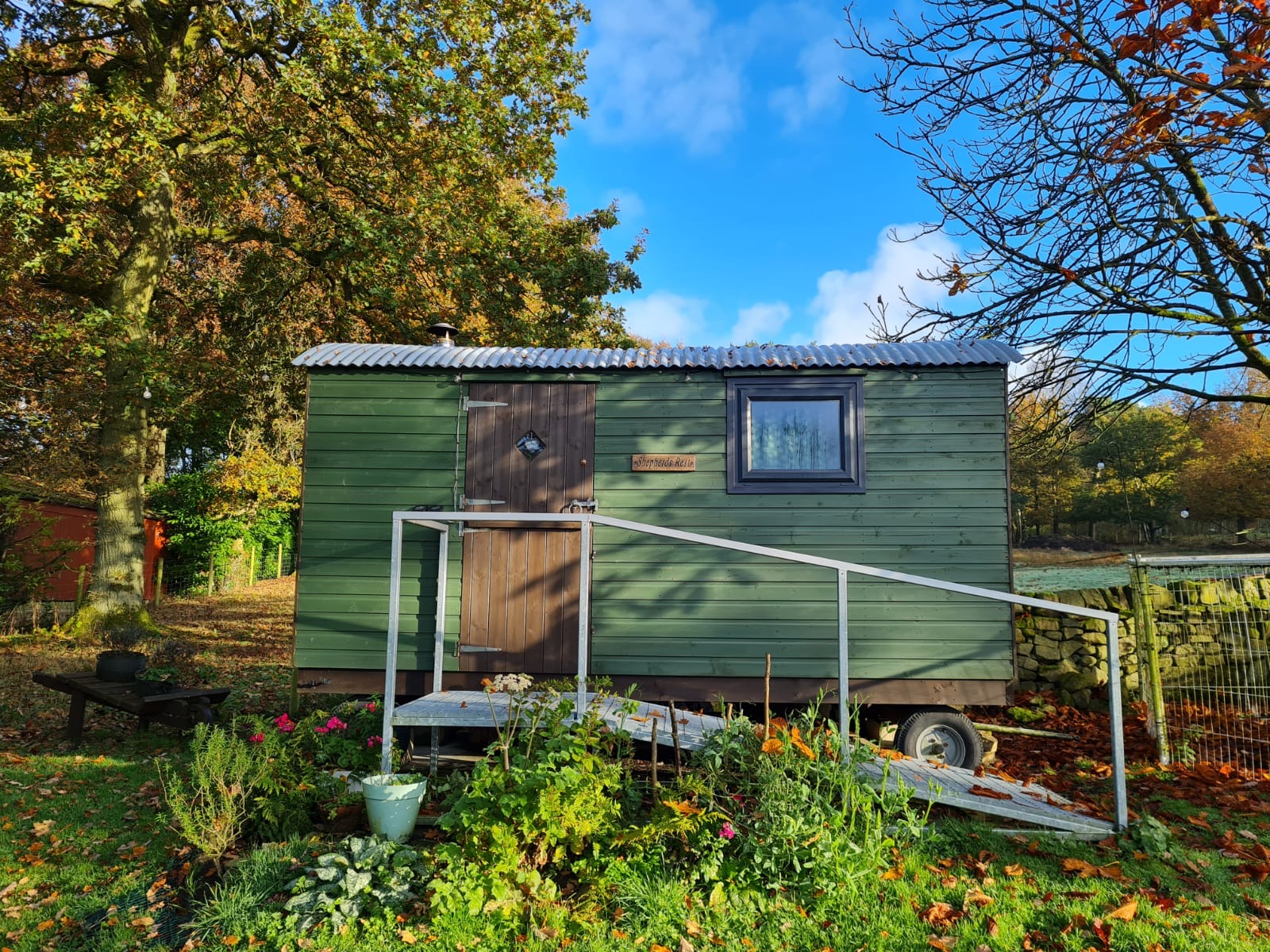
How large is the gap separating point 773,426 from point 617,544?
1549 millimetres

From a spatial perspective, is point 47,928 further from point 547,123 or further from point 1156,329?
point 547,123

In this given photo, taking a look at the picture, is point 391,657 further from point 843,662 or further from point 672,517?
point 843,662

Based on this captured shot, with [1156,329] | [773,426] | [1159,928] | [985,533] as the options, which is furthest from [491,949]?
[1156,329]

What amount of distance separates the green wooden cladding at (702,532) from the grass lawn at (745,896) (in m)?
1.55

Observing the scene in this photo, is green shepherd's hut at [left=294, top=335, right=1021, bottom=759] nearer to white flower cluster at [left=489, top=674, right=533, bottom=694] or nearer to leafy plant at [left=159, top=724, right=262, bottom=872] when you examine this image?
white flower cluster at [left=489, top=674, right=533, bottom=694]

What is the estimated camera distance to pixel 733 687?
554cm

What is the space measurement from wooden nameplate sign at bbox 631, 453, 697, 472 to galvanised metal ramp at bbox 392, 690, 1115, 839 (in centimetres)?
179

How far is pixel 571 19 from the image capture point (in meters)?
12.1

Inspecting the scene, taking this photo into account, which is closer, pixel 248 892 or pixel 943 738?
pixel 248 892

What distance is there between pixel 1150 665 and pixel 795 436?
3.51 metres

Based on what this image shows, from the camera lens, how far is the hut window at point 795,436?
5.70m

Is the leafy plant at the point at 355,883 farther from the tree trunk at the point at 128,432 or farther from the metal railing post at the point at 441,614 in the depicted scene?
the tree trunk at the point at 128,432

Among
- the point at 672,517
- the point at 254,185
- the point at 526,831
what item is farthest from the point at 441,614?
the point at 254,185

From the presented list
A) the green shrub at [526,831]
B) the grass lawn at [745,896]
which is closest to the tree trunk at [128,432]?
the grass lawn at [745,896]
